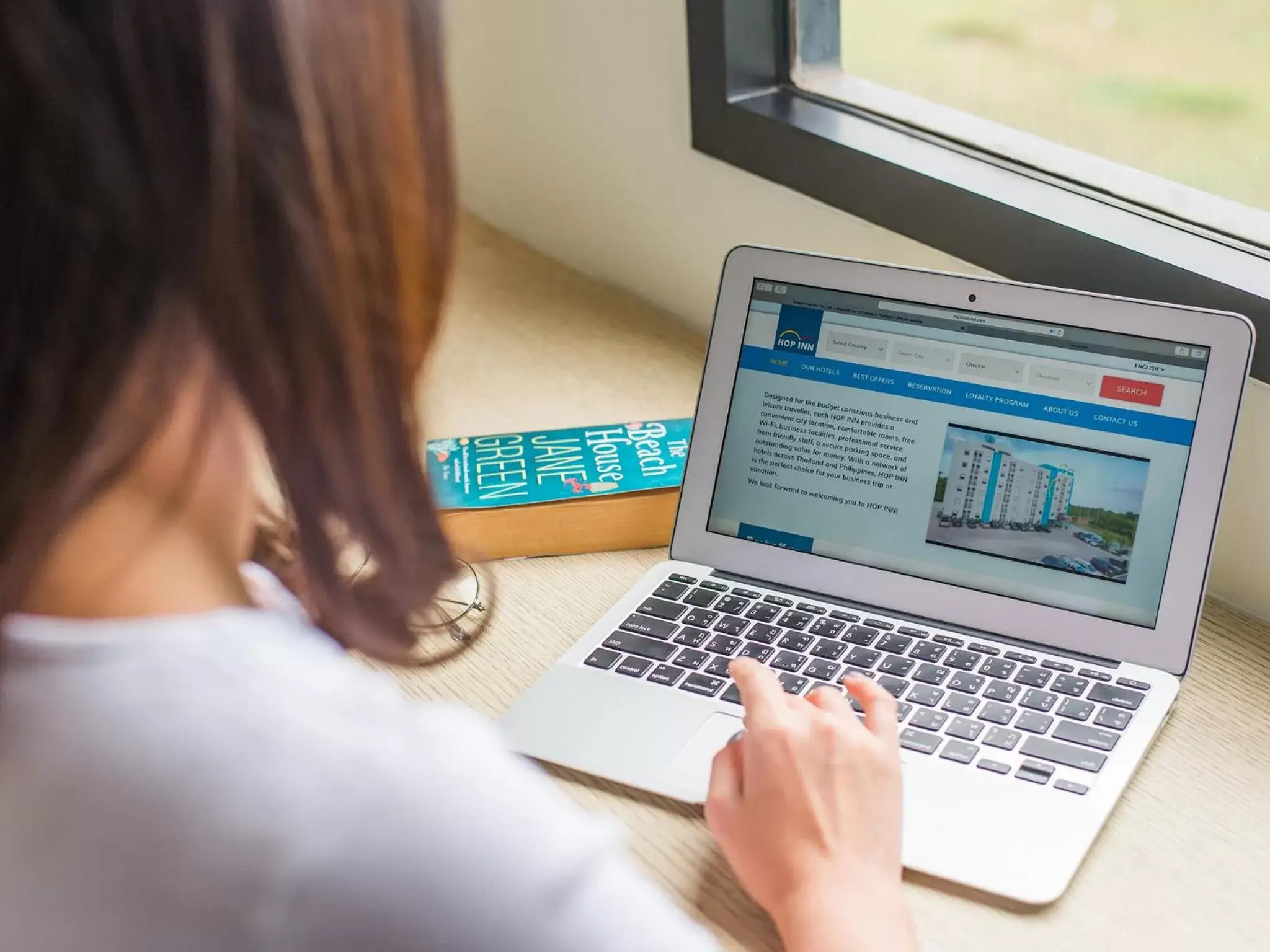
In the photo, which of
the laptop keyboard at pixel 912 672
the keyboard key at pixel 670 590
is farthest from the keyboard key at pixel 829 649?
the keyboard key at pixel 670 590

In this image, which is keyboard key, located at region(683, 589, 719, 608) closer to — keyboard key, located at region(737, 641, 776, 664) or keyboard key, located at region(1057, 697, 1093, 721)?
keyboard key, located at region(737, 641, 776, 664)

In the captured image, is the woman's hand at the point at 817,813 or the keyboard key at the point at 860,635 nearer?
the woman's hand at the point at 817,813

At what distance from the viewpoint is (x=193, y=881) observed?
33 cm

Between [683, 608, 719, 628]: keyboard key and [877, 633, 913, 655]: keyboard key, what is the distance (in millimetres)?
102

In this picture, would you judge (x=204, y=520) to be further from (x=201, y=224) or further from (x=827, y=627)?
(x=827, y=627)

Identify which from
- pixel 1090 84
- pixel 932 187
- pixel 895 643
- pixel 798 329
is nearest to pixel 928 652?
pixel 895 643

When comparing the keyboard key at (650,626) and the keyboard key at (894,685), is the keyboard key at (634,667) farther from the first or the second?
the keyboard key at (894,685)

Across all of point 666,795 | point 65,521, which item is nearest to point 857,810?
point 666,795

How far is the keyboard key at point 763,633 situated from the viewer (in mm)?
731

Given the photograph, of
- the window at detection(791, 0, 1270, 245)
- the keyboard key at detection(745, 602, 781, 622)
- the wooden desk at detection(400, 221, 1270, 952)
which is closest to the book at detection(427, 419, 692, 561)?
the wooden desk at detection(400, 221, 1270, 952)

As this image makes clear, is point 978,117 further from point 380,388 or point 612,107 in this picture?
point 380,388

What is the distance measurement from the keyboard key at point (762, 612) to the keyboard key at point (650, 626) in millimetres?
48

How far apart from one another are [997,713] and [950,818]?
8 cm

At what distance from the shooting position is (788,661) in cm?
71
